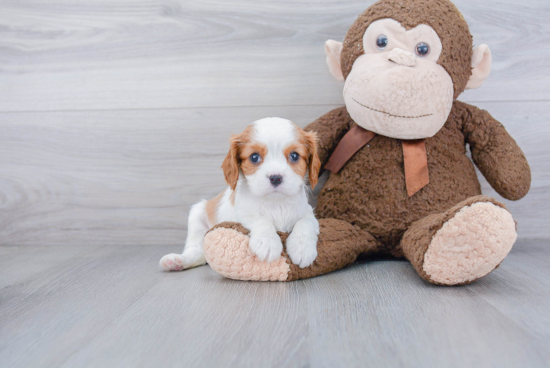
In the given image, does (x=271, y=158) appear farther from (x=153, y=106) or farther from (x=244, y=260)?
(x=153, y=106)

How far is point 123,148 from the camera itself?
154 cm

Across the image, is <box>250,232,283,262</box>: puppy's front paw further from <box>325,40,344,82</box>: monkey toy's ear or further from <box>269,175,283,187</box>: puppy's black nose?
<box>325,40,344,82</box>: monkey toy's ear

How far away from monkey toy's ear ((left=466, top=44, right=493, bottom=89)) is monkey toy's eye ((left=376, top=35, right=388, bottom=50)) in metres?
0.27

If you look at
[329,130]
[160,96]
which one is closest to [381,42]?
[329,130]

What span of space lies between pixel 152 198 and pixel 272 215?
64 cm

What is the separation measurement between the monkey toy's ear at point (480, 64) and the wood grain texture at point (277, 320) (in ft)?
1.79

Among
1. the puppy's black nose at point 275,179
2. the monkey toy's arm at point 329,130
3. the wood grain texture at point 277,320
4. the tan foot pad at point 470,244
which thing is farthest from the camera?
the monkey toy's arm at point 329,130

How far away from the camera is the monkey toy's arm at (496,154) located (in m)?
1.22

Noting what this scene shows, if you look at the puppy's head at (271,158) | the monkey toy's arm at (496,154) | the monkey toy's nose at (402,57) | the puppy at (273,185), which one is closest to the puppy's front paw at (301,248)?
the puppy at (273,185)

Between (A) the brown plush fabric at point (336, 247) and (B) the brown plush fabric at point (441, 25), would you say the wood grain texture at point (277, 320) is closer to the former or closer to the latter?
(A) the brown plush fabric at point (336, 247)

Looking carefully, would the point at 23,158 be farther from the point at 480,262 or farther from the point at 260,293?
the point at 480,262

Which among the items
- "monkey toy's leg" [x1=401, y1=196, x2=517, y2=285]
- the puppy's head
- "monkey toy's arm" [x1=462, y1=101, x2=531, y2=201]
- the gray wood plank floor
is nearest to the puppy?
the puppy's head

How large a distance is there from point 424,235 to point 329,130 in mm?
479

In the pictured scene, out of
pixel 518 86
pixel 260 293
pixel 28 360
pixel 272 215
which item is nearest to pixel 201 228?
pixel 272 215
